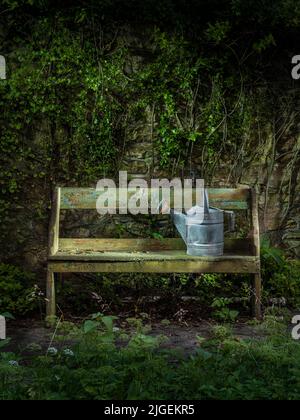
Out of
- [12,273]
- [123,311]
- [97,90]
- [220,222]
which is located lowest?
Result: [123,311]

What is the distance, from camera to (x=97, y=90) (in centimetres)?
547

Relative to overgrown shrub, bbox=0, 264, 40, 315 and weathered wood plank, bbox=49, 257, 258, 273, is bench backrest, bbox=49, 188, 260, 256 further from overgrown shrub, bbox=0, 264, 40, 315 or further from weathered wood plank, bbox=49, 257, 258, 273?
overgrown shrub, bbox=0, 264, 40, 315

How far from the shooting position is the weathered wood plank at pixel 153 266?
4578 mm

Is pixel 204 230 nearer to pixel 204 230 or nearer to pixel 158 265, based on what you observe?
pixel 204 230

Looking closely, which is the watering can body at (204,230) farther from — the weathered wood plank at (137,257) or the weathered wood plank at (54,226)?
the weathered wood plank at (54,226)

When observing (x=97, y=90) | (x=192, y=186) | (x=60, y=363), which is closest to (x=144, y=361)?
(x=60, y=363)

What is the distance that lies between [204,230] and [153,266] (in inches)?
20.4

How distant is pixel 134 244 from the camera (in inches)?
206

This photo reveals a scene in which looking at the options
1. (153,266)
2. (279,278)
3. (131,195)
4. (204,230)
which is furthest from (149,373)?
(279,278)

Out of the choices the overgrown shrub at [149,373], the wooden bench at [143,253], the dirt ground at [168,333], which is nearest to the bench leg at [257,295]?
the wooden bench at [143,253]

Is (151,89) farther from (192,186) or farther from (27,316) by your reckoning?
(27,316)

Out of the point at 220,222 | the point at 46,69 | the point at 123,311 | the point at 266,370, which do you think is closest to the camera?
the point at 266,370

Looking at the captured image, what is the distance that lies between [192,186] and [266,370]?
2.80 meters

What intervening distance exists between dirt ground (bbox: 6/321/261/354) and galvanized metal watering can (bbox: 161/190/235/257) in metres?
0.61
